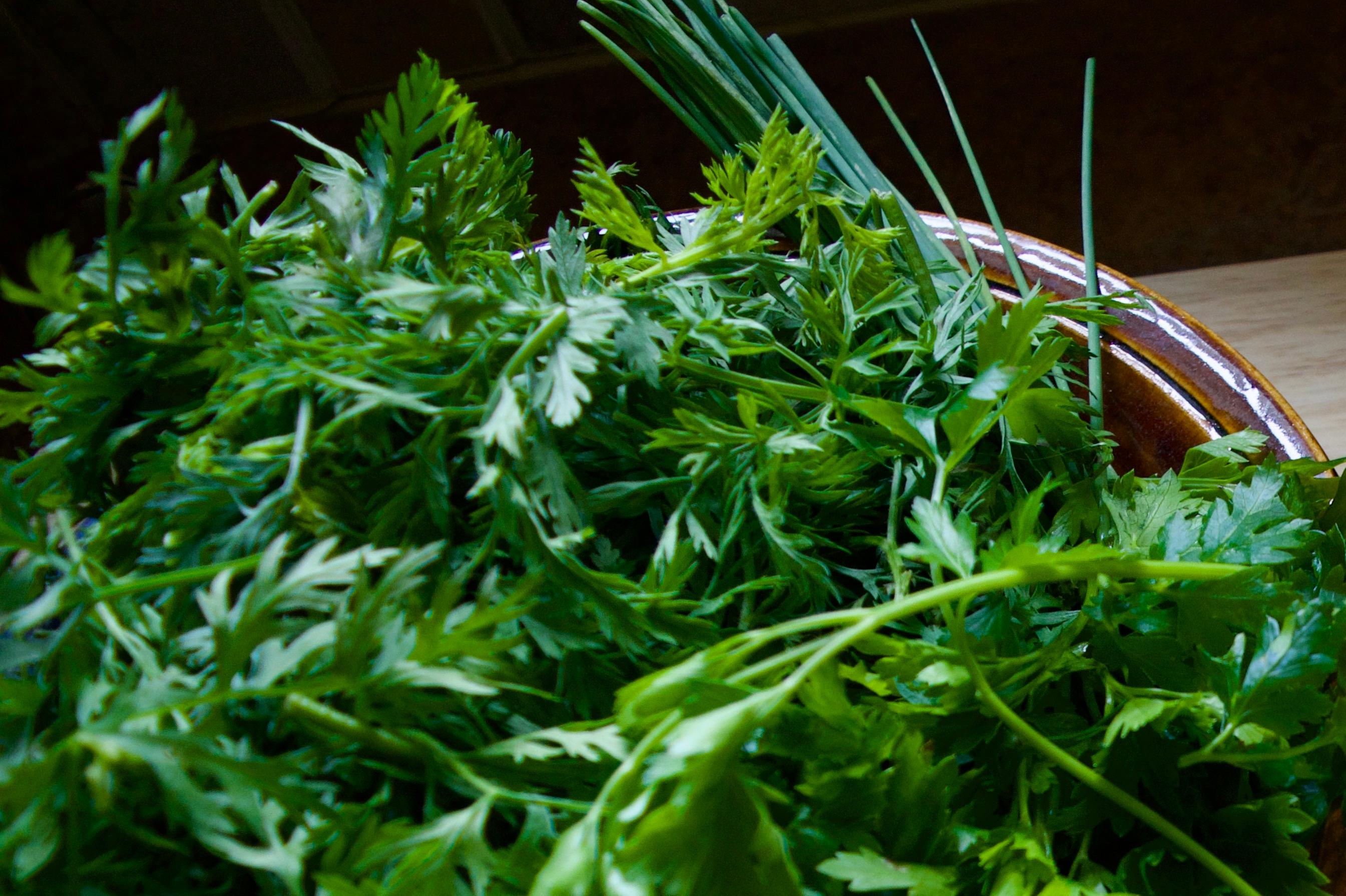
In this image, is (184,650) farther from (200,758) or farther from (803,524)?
(803,524)

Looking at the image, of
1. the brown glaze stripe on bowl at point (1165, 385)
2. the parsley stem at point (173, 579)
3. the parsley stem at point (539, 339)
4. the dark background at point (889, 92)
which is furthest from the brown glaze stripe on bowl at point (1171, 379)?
the dark background at point (889, 92)

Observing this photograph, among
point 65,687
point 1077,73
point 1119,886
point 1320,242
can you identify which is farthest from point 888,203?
point 1320,242

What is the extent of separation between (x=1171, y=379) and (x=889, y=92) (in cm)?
85

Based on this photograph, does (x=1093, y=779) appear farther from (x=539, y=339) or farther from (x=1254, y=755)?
(x=539, y=339)

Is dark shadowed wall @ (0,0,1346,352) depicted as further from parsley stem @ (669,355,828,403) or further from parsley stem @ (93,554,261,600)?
parsley stem @ (93,554,261,600)

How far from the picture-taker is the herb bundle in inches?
13.1

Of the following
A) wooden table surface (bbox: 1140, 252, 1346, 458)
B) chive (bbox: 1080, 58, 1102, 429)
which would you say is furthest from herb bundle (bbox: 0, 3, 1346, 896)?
wooden table surface (bbox: 1140, 252, 1346, 458)

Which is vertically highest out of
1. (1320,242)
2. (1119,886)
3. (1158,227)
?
(1119,886)

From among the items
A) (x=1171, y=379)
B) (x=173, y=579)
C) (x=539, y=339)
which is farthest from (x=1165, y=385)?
(x=173, y=579)

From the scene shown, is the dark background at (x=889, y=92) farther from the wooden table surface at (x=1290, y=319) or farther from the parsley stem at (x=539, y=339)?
the parsley stem at (x=539, y=339)

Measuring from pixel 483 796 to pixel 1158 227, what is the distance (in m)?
1.33

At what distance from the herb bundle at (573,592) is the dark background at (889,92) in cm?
90

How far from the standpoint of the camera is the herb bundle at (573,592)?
13.1 inches

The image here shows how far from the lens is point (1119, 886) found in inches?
15.8
